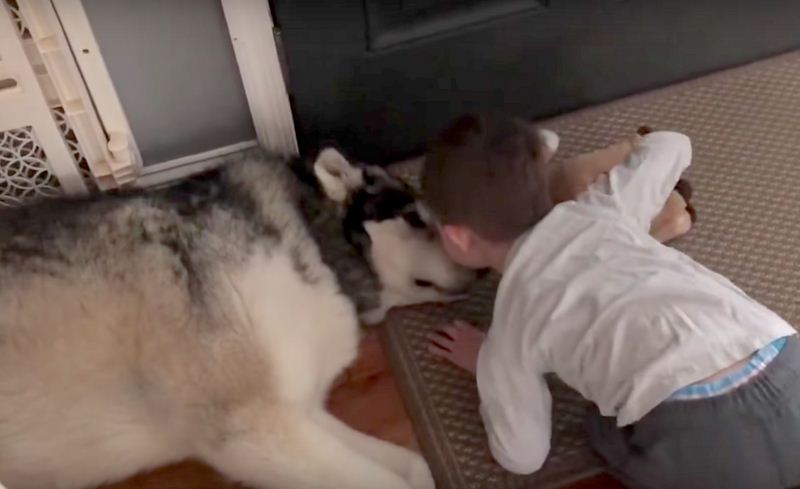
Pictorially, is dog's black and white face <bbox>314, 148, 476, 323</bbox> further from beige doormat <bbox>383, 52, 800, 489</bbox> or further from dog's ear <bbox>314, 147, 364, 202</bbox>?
beige doormat <bbox>383, 52, 800, 489</bbox>

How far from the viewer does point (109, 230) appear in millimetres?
1611

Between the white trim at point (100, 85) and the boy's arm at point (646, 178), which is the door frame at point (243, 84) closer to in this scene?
the white trim at point (100, 85)

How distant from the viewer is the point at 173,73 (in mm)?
1931

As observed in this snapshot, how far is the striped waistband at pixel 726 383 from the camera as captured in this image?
133 centimetres

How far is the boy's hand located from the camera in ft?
5.88

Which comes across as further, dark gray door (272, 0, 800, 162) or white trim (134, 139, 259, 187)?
white trim (134, 139, 259, 187)

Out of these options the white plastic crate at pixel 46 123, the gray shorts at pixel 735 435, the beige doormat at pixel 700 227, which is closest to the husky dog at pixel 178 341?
the beige doormat at pixel 700 227

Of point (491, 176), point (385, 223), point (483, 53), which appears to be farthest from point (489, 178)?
point (483, 53)

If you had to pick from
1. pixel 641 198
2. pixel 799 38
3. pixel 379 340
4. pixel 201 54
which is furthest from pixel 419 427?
Answer: pixel 799 38

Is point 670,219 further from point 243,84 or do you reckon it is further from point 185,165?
point 185,165

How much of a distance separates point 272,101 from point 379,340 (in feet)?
1.95

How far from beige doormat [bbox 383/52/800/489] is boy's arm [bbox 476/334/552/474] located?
0.31 ft

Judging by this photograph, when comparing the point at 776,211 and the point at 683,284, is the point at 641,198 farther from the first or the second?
the point at 776,211

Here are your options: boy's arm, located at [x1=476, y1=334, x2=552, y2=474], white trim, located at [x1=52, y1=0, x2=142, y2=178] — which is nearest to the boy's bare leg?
boy's arm, located at [x1=476, y1=334, x2=552, y2=474]
